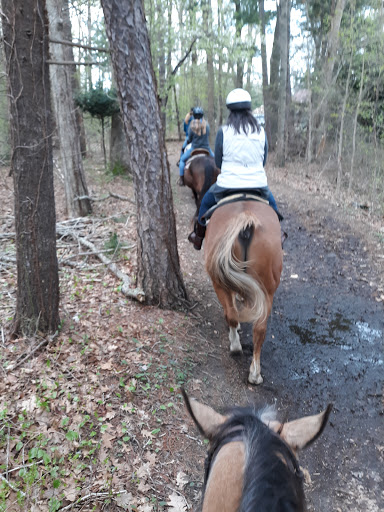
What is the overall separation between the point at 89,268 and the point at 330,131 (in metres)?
15.3

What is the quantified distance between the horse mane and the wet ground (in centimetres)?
48

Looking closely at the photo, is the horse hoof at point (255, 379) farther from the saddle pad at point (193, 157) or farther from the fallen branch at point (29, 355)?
the saddle pad at point (193, 157)

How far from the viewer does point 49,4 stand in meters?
7.86

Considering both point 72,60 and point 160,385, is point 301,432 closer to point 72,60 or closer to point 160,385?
point 160,385

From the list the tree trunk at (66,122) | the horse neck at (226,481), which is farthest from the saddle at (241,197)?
Answer: the tree trunk at (66,122)

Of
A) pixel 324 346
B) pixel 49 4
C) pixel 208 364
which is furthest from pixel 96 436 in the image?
pixel 49 4

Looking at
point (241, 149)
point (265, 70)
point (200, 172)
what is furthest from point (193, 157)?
point (265, 70)

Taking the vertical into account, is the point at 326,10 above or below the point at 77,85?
above

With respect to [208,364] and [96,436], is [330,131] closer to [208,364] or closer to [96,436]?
[208,364]

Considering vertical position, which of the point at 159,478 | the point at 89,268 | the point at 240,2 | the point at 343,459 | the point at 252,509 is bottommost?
the point at 343,459

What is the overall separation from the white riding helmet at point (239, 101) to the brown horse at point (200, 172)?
14.5ft

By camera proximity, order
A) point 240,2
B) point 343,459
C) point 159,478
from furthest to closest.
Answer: point 240,2 → point 343,459 → point 159,478

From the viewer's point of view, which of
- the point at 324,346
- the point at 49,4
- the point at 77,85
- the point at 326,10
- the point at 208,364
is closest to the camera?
the point at 208,364

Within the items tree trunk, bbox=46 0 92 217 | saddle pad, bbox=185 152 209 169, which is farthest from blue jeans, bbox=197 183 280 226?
saddle pad, bbox=185 152 209 169
